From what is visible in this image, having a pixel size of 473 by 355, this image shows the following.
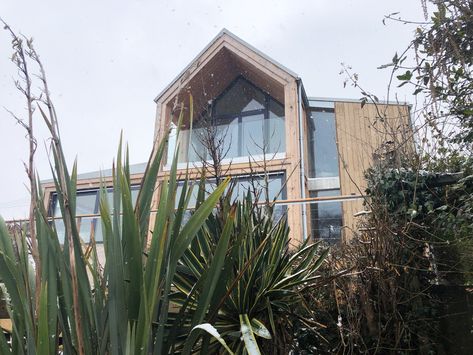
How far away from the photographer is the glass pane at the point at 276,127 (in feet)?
33.8

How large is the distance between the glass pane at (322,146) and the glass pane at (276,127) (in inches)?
37.1

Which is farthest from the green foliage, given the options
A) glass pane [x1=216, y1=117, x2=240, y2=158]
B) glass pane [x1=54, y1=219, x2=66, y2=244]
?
glass pane [x1=216, y1=117, x2=240, y2=158]

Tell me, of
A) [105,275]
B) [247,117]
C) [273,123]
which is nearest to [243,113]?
[247,117]

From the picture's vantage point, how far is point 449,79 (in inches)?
108

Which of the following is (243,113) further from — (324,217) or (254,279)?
(254,279)

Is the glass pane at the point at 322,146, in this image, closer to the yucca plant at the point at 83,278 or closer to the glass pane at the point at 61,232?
the glass pane at the point at 61,232

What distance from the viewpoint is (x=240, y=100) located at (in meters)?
11.7

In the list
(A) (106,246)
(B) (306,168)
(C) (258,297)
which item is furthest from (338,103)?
(A) (106,246)

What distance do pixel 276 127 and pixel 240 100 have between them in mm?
1649

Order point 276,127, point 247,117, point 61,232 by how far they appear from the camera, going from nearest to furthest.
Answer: point 61,232 → point 276,127 → point 247,117

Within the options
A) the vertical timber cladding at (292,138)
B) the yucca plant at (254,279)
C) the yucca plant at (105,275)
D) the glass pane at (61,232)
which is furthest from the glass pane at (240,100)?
the yucca plant at (105,275)

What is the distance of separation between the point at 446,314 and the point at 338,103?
847 cm

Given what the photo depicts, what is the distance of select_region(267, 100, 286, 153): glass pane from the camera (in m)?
10.3

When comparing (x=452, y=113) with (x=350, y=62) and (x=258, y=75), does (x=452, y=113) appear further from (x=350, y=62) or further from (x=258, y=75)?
(x=258, y=75)
